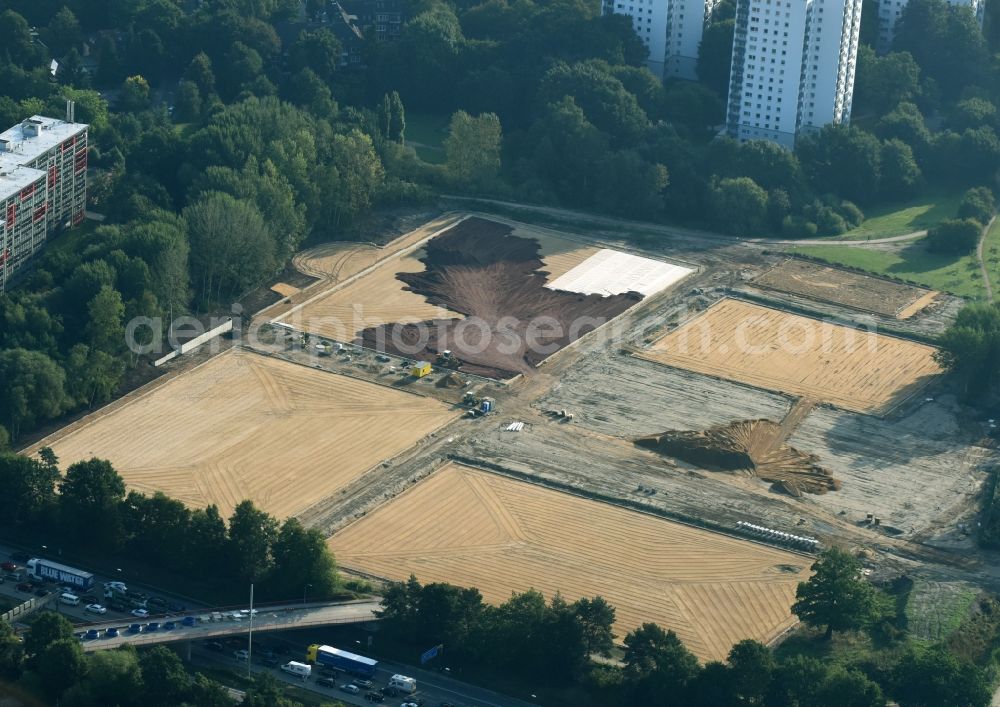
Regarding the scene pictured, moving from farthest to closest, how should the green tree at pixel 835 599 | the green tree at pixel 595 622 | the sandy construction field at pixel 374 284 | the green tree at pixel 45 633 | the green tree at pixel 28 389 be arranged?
the sandy construction field at pixel 374 284 → the green tree at pixel 28 389 → the green tree at pixel 835 599 → the green tree at pixel 595 622 → the green tree at pixel 45 633

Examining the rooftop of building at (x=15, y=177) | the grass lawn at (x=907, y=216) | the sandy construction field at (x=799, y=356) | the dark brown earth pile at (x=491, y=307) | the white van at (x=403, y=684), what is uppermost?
the rooftop of building at (x=15, y=177)

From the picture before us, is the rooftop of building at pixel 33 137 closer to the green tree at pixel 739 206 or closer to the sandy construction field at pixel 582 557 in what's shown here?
the sandy construction field at pixel 582 557

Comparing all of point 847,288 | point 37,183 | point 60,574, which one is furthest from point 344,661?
point 847,288

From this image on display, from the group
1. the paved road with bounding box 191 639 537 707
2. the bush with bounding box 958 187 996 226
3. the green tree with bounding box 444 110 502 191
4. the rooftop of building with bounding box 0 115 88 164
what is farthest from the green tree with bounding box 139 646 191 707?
the bush with bounding box 958 187 996 226

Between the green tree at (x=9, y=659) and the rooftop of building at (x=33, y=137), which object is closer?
the green tree at (x=9, y=659)

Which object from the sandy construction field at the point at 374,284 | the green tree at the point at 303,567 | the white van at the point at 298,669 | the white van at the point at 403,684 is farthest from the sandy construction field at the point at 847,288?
the white van at the point at 298,669

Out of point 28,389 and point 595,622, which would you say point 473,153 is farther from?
point 595,622

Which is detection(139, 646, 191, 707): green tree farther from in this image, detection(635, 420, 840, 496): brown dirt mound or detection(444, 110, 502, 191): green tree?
detection(444, 110, 502, 191): green tree
